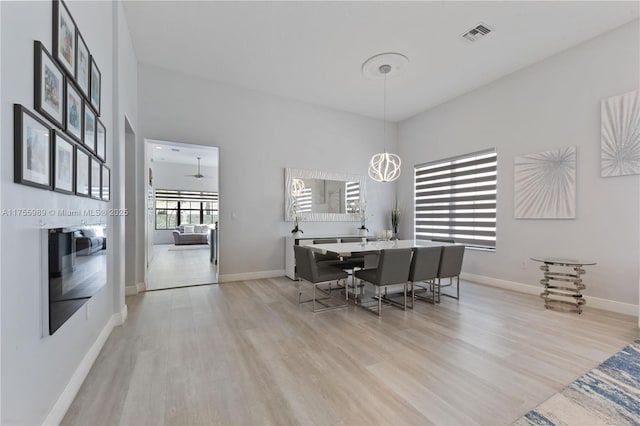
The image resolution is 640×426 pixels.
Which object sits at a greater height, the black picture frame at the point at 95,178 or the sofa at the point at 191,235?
the black picture frame at the point at 95,178

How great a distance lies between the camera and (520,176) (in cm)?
420

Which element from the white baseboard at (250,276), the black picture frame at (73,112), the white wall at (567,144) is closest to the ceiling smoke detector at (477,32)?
the white wall at (567,144)

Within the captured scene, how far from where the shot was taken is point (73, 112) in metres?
1.75

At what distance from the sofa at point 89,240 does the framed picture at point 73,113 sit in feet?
1.98

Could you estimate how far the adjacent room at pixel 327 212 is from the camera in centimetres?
153

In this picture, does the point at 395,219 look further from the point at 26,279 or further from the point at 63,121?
the point at 26,279

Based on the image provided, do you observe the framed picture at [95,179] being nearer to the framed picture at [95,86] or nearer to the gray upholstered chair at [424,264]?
the framed picture at [95,86]

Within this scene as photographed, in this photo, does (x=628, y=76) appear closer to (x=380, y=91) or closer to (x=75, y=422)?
(x=380, y=91)

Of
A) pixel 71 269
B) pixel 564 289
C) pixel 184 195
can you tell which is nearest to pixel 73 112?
pixel 71 269

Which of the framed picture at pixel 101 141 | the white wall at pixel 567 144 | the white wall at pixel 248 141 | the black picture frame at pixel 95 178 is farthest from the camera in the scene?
the white wall at pixel 248 141

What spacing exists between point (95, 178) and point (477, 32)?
4.29 metres

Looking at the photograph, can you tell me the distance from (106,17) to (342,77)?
119 inches

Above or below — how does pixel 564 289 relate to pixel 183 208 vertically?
below

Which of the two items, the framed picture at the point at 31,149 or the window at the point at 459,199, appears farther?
the window at the point at 459,199
